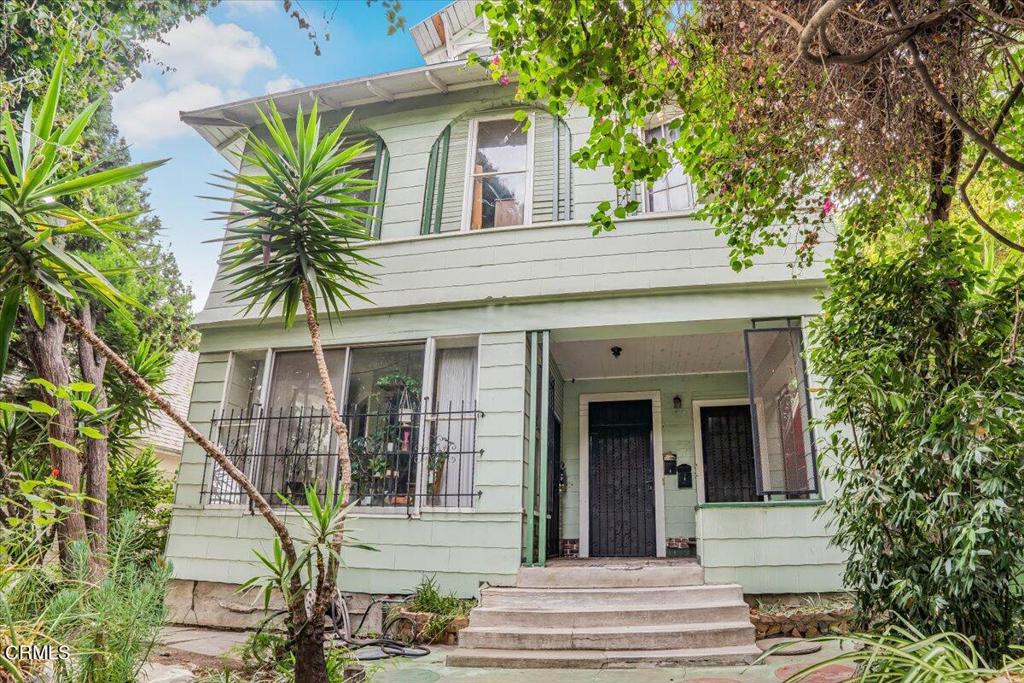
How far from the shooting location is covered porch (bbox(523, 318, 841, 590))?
20.4 ft

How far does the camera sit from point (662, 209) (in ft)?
21.8

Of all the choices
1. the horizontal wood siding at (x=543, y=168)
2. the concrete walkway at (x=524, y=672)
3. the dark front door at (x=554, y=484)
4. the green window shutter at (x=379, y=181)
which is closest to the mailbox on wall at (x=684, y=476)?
the dark front door at (x=554, y=484)

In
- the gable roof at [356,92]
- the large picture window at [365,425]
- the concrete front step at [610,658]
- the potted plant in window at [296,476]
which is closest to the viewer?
the concrete front step at [610,658]

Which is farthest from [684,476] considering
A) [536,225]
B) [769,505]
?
[536,225]

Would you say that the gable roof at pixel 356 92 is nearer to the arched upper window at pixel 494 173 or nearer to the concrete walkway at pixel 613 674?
the arched upper window at pixel 494 173

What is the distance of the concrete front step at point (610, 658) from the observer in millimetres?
4039

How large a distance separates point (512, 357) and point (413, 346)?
1.17m

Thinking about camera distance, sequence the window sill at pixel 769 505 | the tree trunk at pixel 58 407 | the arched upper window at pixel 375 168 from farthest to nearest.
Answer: the arched upper window at pixel 375 168 → the window sill at pixel 769 505 → the tree trunk at pixel 58 407

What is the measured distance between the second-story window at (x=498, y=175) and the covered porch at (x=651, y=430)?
1661 millimetres

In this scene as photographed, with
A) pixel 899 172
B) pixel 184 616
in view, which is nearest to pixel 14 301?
pixel 899 172

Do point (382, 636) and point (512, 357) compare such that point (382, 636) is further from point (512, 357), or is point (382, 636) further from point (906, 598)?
point (906, 598)

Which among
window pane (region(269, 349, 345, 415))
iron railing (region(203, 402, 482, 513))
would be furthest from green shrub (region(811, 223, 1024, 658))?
window pane (region(269, 349, 345, 415))

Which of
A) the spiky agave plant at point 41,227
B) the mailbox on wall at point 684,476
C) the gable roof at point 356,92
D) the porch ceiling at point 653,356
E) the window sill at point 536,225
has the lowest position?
the mailbox on wall at point 684,476

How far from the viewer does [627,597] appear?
4.87 m
